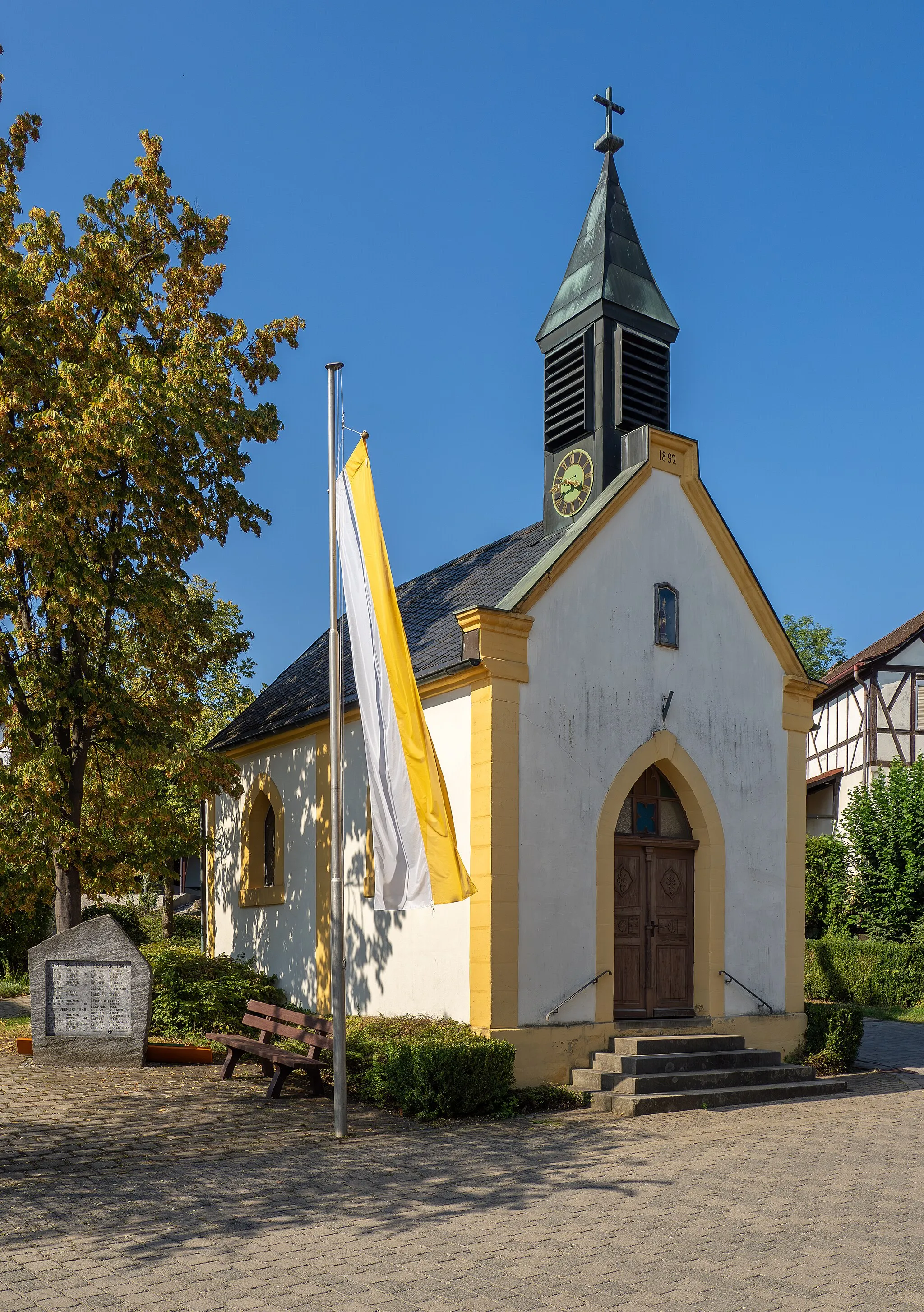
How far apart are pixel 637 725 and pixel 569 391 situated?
4881 millimetres

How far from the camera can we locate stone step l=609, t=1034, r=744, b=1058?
12797 mm

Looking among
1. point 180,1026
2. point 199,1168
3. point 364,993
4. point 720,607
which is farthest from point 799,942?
point 199,1168

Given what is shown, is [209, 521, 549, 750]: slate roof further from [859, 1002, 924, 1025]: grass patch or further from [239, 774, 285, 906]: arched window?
[859, 1002, 924, 1025]: grass patch

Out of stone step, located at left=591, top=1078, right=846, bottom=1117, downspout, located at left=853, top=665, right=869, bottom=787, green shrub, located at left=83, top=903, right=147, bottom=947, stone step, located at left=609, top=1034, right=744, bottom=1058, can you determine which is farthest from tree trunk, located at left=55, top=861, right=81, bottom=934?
downspout, located at left=853, top=665, right=869, bottom=787

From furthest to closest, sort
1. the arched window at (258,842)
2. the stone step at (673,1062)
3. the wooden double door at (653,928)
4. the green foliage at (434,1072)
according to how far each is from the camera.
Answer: the arched window at (258,842)
the wooden double door at (653,928)
the stone step at (673,1062)
the green foliage at (434,1072)

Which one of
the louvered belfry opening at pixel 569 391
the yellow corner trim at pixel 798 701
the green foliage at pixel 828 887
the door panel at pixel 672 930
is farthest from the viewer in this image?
the green foliage at pixel 828 887

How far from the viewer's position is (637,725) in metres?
14.0

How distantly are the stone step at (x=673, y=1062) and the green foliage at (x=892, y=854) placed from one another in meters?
14.6

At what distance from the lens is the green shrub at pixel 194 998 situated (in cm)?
1523

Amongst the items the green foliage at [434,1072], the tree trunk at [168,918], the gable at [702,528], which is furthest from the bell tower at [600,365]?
the tree trunk at [168,918]

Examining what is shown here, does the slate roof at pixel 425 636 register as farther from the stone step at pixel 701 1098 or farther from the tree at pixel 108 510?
the stone step at pixel 701 1098

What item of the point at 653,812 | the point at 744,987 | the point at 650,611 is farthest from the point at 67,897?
the point at 744,987

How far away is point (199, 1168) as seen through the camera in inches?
336

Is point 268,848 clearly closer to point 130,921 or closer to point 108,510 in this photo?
point 108,510
